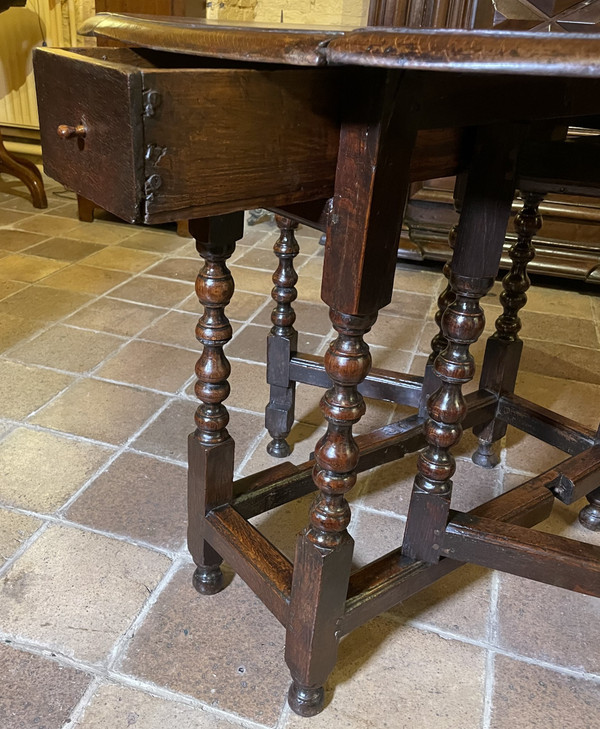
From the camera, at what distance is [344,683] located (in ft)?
4.01

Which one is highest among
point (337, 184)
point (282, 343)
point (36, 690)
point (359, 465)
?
point (337, 184)

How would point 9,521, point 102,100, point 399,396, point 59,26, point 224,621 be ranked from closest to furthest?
1. point 102,100
2. point 224,621
3. point 9,521
4. point 399,396
5. point 59,26

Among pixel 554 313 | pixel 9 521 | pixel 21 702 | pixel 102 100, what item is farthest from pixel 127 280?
pixel 102 100

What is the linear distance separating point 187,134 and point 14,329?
2.09 meters

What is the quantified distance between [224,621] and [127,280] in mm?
2107

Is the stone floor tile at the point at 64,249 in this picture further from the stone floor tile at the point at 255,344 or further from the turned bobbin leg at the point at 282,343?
the turned bobbin leg at the point at 282,343

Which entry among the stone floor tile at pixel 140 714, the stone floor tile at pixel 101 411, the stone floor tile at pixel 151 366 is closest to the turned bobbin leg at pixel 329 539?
the stone floor tile at pixel 140 714

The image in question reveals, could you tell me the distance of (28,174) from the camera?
405 centimetres

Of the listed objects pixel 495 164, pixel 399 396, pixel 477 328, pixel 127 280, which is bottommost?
pixel 127 280

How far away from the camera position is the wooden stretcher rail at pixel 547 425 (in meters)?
1.67

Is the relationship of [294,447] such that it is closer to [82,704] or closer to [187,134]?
[82,704]

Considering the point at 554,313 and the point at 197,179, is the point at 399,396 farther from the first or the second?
the point at 554,313

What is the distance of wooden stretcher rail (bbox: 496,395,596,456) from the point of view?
167cm

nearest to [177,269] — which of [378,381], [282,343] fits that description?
[282,343]
